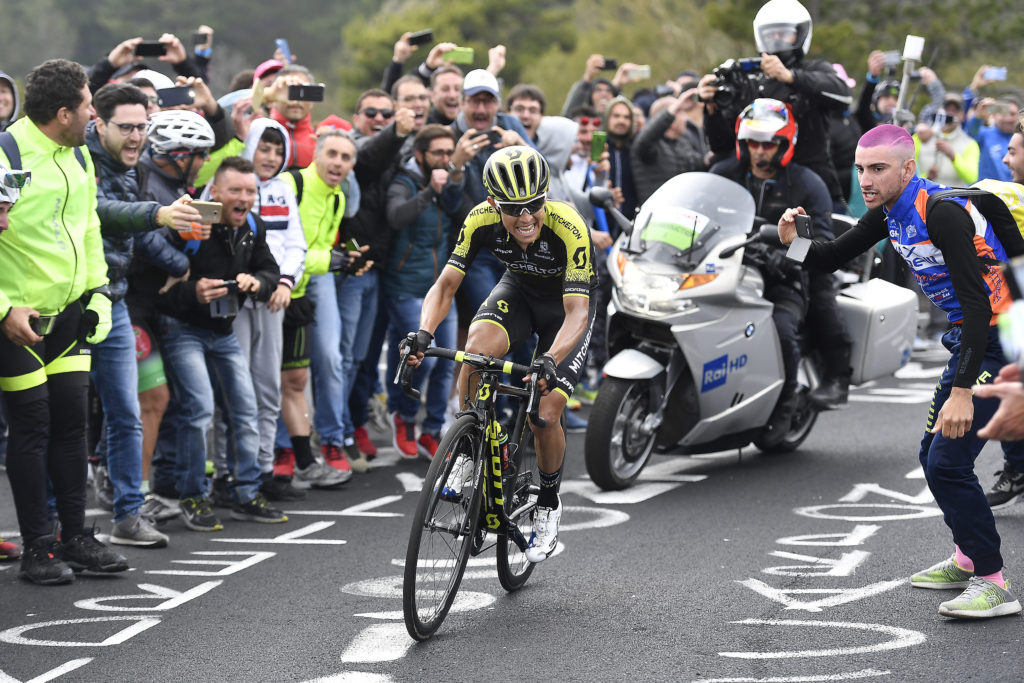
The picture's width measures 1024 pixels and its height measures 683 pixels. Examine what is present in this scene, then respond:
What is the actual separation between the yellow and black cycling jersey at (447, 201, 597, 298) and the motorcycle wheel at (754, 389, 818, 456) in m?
3.50

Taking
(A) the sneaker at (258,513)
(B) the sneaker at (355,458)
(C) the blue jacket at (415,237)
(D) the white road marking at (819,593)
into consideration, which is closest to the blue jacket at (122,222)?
(A) the sneaker at (258,513)

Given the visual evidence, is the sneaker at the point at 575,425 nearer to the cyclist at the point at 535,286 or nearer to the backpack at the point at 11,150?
the cyclist at the point at 535,286

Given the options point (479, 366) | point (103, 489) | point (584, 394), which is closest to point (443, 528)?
point (479, 366)

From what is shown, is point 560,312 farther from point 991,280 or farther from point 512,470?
point 991,280

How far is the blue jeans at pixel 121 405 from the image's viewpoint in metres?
7.13

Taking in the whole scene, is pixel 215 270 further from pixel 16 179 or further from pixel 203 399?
pixel 16 179

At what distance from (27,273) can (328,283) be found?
2.69m

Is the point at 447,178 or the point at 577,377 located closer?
the point at 577,377

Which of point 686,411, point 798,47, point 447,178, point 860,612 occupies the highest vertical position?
point 798,47

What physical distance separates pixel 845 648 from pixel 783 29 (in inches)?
231

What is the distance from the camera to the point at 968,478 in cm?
581

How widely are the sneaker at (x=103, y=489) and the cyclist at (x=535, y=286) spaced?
9.75 feet

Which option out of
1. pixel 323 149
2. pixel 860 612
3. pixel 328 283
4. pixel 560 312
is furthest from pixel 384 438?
pixel 860 612

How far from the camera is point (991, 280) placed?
5.70 meters
